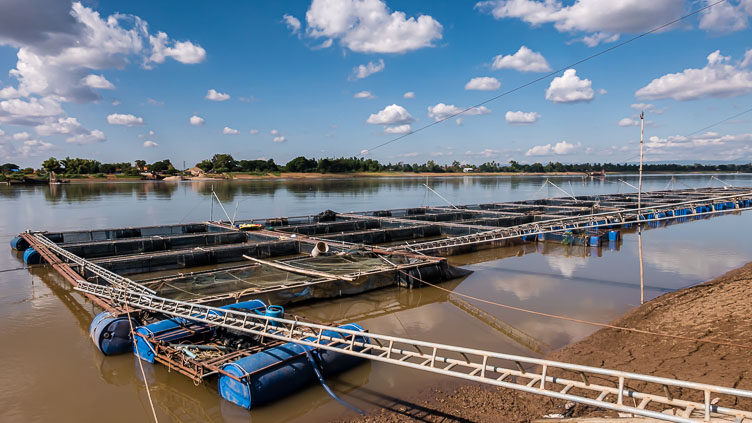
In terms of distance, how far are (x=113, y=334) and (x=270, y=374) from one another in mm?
4285

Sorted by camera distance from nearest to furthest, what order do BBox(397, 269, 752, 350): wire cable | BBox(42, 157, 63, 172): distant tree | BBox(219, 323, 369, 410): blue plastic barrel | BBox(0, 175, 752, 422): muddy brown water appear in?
BBox(219, 323, 369, 410): blue plastic barrel → BBox(0, 175, 752, 422): muddy brown water → BBox(397, 269, 752, 350): wire cable → BBox(42, 157, 63, 172): distant tree

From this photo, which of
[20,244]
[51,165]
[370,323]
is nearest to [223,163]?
[51,165]

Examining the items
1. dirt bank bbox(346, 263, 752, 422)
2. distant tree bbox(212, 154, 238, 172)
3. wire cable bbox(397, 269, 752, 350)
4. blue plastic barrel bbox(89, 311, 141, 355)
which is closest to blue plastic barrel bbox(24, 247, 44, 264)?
blue plastic barrel bbox(89, 311, 141, 355)

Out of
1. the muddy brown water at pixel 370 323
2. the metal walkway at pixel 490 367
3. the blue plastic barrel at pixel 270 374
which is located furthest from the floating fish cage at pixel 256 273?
the muddy brown water at pixel 370 323

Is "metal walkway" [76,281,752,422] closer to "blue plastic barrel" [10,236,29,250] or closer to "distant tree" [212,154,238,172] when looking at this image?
"blue plastic barrel" [10,236,29,250]

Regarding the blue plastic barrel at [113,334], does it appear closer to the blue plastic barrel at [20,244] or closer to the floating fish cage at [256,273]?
the floating fish cage at [256,273]

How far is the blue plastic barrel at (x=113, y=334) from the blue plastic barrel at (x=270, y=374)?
10.9 ft

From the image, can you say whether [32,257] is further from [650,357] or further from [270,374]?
[650,357]

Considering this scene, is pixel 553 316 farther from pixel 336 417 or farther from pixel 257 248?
pixel 257 248

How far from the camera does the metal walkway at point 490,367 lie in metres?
4.72

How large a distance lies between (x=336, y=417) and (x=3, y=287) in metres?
15.0

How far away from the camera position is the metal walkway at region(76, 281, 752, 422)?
15.5ft

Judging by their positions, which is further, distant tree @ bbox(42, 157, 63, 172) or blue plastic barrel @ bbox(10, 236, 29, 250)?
distant tree @ bbox(42, 157, 63, 172)

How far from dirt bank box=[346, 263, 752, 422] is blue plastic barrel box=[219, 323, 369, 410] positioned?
4.82ft
